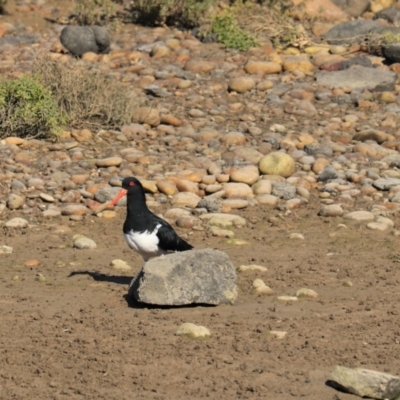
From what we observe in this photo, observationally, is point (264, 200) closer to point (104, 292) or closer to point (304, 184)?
point (304, 184)

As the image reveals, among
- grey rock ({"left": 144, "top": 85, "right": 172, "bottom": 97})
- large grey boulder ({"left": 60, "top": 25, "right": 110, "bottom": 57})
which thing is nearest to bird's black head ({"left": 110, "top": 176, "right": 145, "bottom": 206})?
grey rock ({"left": 144, "top": 85, "right": 172, "bottom": 97})

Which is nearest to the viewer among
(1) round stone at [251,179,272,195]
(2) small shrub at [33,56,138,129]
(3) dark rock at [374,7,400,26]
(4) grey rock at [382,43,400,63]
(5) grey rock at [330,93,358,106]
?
(1) round stone at [251,179,272,195]

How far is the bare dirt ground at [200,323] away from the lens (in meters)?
6.14

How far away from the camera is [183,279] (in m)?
7.56

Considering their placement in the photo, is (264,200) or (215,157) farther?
(215,157)

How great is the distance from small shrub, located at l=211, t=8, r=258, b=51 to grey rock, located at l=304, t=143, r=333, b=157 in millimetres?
4000

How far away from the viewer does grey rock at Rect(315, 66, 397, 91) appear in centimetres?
1503

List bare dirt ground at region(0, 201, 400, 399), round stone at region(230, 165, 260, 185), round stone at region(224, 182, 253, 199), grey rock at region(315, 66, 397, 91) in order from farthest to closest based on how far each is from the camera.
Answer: grey rock at region(315, 66, 397, 91)
round stone at region(230, 165, 260, 185)
round stone at region(224, 182, 253, 199)
bare dirt ground at region(0, 201, 400, 399)

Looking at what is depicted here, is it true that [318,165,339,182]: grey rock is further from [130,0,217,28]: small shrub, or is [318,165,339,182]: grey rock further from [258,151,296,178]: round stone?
[130,0,217,28]: small shrub

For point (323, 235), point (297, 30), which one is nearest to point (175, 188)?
point (323, 235)

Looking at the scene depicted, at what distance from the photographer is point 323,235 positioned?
34.0 ft

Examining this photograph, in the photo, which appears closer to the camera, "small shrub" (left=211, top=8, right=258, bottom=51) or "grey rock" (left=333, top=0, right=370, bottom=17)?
"small shrub" (left=211, top=8, right=258, bottom=51)

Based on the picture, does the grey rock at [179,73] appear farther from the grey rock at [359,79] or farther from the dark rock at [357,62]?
the dark rock at [357,62]

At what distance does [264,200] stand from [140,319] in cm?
409
